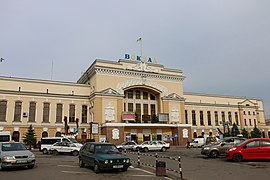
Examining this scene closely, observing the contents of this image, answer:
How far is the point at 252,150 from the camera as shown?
16.2m

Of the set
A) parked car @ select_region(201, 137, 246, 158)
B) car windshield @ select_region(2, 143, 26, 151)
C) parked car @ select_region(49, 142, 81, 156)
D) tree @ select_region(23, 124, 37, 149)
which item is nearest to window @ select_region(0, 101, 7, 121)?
tree @ select_region(23, 124, 37, 149)

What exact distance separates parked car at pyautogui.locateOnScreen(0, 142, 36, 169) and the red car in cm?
1298

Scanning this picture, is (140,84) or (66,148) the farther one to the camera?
(140,84)

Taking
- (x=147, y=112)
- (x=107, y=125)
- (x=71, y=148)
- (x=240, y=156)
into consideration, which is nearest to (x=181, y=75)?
Answer: (x=147, y=112)

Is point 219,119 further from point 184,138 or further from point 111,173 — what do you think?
point 111,173

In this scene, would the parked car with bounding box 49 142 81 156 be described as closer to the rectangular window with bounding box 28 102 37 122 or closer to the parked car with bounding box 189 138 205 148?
the rectangular window with bounding box 28 102 37 122

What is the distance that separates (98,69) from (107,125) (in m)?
10.2

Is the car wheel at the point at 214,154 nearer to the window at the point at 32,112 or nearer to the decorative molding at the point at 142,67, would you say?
the decorative molding at the point at 142,67

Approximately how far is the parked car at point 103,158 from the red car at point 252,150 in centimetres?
836

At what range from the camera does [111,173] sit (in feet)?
39.1

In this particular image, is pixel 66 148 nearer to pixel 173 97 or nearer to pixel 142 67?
pixel 142 67

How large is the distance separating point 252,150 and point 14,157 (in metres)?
14.7

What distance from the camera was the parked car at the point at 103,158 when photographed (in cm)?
1171

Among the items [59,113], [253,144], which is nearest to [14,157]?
[253,144]
